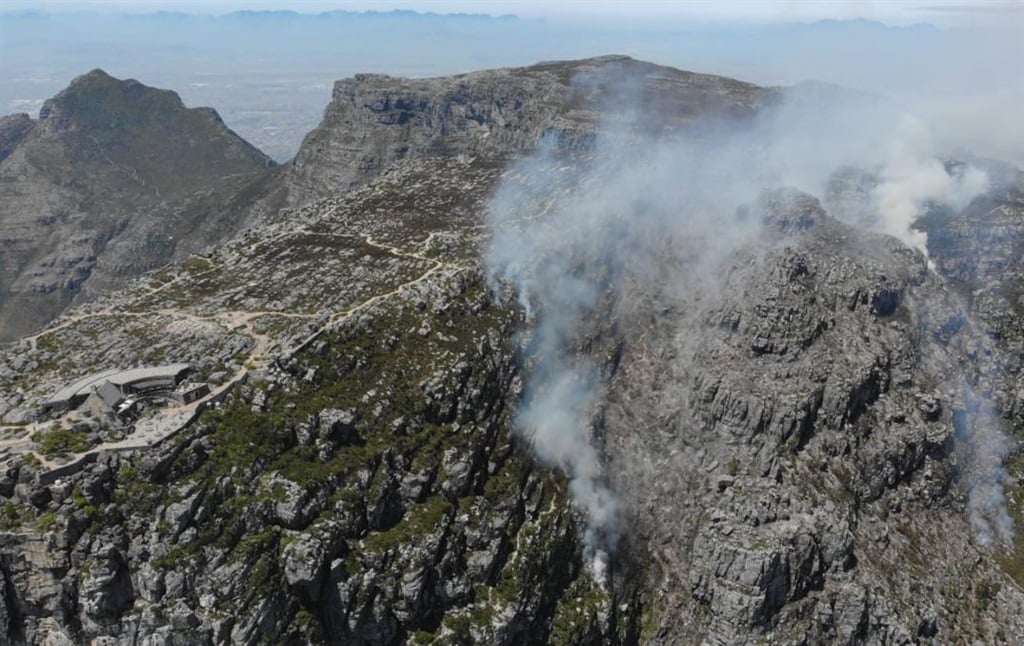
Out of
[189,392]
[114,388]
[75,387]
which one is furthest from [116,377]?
[189,392]

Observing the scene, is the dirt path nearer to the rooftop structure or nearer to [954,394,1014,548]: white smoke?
the rooftop structure

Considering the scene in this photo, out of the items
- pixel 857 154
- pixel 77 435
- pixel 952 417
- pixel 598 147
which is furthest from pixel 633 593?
pixel 857 154

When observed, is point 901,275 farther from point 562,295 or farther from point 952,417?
point 562,295

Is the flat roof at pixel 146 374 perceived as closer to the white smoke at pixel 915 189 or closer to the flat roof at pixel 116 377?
the flat roof at pixel 116 377

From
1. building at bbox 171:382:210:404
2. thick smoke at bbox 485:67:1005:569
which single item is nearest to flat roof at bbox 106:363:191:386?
building at bbox 171:382:210:404

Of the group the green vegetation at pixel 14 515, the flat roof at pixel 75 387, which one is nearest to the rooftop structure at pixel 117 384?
the flat roof at pixel 75 387

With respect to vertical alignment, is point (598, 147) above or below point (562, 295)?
above

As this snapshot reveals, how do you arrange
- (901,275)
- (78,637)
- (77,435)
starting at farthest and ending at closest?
(901,275)
(77,435)
(78,637)
